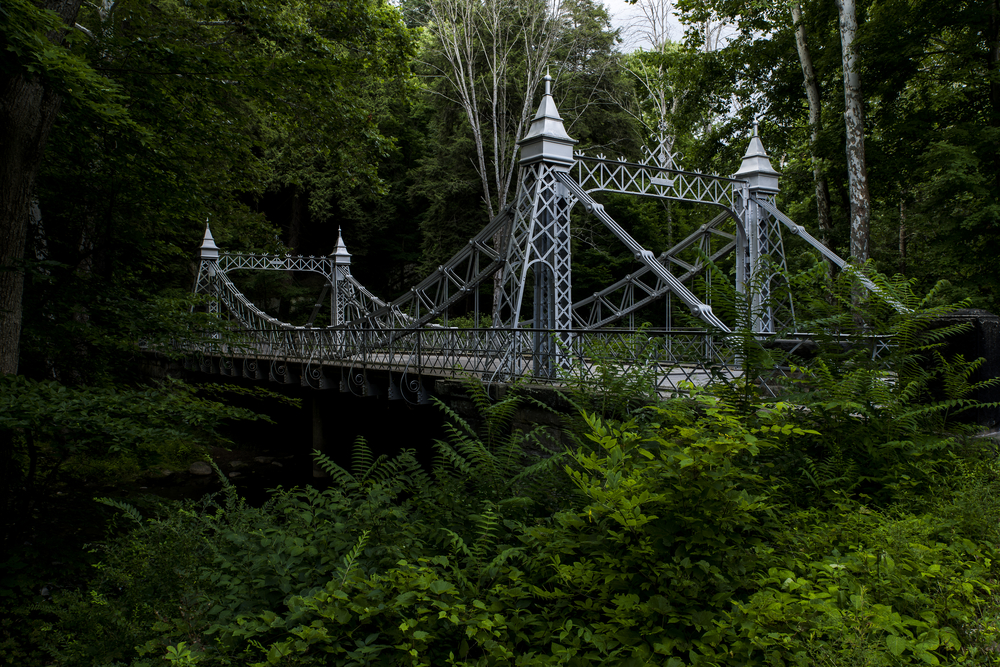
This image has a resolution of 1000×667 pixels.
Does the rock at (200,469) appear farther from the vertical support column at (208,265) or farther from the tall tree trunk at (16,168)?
the vertical support column at (208,265)

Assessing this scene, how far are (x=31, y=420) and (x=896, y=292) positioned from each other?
5277 mm

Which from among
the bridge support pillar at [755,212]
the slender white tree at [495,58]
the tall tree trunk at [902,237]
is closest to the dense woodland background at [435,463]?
the bridge support pillar at [755,212]

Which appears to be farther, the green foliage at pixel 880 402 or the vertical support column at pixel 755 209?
the vertical support column at pixel 755 209

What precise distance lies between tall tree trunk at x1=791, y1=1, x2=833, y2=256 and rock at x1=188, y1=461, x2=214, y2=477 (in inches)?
560

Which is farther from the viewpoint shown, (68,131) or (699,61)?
(699,61)

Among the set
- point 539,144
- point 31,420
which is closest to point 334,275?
point 539,144

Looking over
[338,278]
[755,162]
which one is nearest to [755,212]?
[755,162]

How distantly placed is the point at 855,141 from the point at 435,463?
11299mm

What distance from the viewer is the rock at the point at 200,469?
42.9ft

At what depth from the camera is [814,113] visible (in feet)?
47.8

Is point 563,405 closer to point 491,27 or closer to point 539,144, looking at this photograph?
point 539,144

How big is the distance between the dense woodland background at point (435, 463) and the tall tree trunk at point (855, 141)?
0.05 metres

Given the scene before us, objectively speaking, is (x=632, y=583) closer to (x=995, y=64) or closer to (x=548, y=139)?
(x=548, y=139)

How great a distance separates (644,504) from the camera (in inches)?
101
